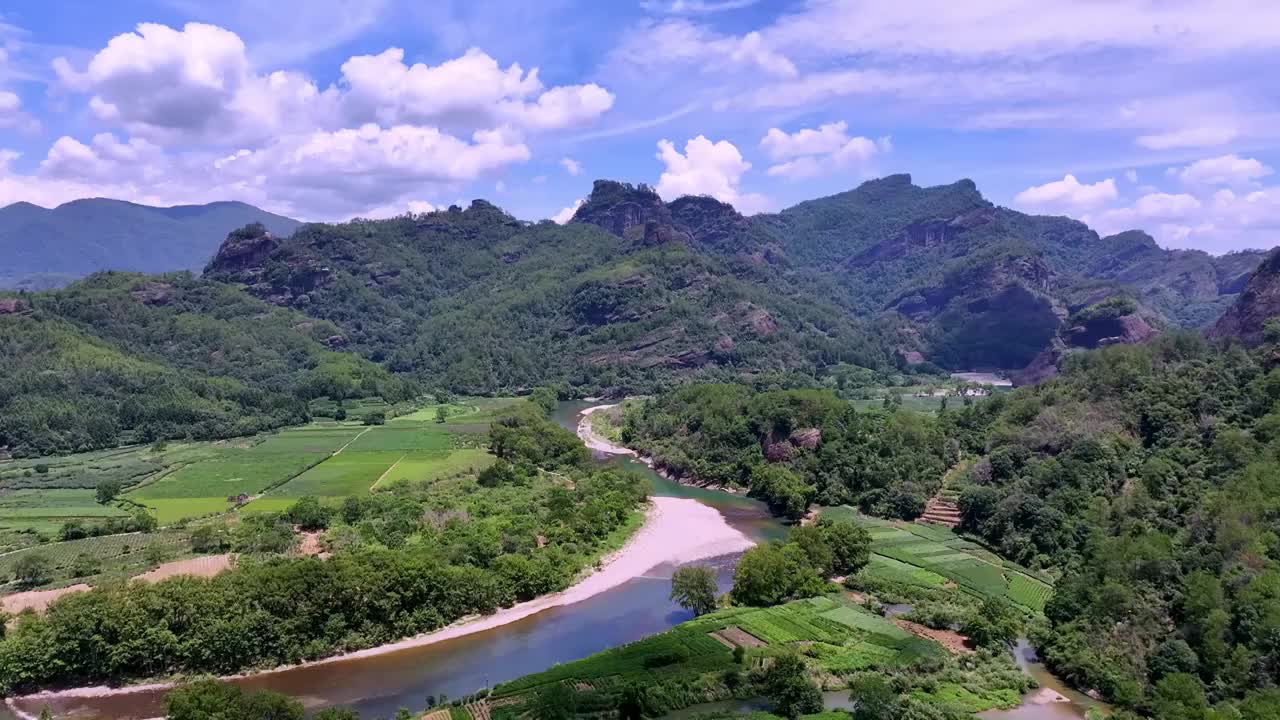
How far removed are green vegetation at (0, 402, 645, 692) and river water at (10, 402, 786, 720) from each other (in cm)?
195

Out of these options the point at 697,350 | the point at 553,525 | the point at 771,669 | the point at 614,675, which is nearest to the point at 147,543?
the point at 553,525

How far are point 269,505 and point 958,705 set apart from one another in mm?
62132

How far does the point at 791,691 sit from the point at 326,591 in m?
28.0

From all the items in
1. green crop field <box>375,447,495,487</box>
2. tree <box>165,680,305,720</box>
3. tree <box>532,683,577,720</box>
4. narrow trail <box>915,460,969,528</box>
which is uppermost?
green crop field <box>375,447,495,487</box>

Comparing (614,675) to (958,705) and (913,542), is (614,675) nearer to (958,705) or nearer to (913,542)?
(958,705)

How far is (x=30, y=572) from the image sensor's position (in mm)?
58219

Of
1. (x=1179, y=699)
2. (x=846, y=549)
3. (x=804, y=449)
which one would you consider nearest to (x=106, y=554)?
(x=846, y=549)

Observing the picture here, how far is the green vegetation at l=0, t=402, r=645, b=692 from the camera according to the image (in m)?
46.7

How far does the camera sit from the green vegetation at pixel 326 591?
153 feet

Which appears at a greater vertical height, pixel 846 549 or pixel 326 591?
pixel 326 591

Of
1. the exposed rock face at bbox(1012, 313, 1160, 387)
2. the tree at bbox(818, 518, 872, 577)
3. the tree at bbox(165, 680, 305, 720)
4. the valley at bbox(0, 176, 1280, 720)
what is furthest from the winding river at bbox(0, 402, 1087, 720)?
the exposed rock face at bbox(1012, 313, 1160, 387)

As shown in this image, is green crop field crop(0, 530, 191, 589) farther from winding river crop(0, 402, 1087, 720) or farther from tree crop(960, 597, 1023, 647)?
tree crop(960, 597, 1023, 647)

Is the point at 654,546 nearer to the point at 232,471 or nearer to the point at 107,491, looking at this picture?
the point at 232,471

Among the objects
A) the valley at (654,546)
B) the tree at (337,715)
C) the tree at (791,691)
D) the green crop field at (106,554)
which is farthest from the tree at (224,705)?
the tree at (791,691)
